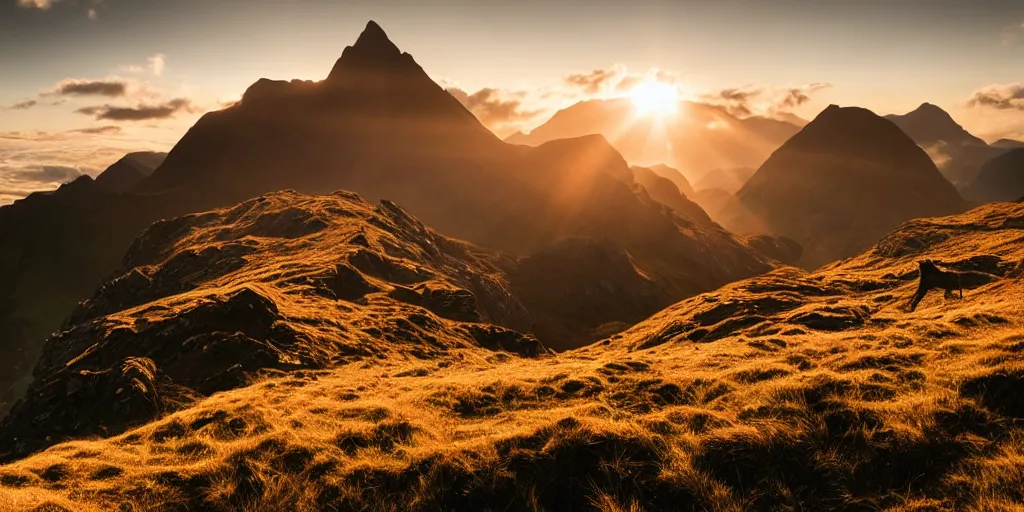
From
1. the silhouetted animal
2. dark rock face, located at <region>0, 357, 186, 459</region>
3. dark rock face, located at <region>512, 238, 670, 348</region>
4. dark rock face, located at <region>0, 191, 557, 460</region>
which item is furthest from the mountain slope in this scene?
dark rock face, located at <region>512, 238, 670, 348</region>

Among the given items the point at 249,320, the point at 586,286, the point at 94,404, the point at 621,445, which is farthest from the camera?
the point at 586,286

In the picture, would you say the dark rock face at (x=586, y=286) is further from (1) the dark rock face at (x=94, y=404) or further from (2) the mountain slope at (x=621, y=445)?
(2) the mountain slope at (x=621, y=445)

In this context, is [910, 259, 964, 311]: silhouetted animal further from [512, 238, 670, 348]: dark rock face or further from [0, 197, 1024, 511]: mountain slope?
[512, 238, 670, 348]: dark rock face

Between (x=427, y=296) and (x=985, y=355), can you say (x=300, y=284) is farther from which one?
(x=985, y=355)

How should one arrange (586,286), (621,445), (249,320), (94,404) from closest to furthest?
(621,445), (94,404), (249,320), (586,286)

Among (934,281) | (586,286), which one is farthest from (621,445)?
(586,286)

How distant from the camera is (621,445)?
1167 centimetres

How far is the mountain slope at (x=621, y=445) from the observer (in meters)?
10.2

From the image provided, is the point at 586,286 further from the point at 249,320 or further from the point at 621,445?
the point at 621,445

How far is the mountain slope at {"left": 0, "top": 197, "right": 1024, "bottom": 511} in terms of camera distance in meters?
10.2

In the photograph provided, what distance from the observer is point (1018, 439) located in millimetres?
10312

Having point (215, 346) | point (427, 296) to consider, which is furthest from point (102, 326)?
point (427, 296)

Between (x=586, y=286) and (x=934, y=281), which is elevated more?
(x=934, y=281)

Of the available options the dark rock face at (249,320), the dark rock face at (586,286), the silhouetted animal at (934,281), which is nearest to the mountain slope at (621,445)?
the dark rock face at (249,320)
